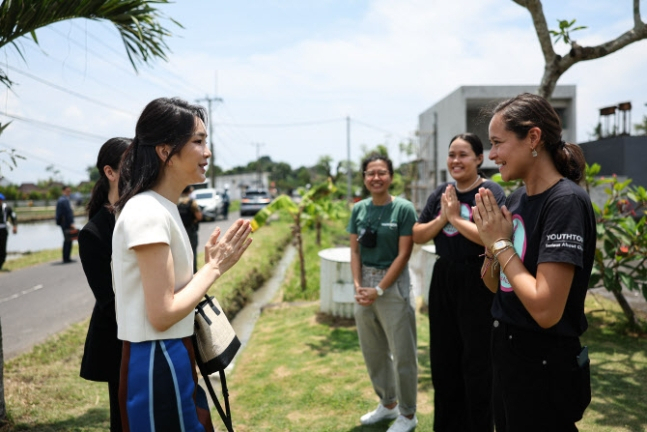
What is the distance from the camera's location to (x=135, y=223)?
1.72 m

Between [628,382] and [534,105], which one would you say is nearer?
[534,105]

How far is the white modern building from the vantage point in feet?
73.0

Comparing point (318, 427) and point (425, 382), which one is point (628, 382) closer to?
point (425, 382)

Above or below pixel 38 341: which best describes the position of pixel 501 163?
above

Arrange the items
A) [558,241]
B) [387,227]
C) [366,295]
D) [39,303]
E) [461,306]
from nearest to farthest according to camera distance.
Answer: [558,241] → [461,306] → [366,295] → [387,227] → [39,303]

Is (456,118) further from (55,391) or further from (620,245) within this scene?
(55,391)

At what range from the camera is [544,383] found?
197cm

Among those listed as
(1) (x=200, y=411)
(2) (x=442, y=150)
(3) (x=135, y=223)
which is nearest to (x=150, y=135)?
(3) (x=135, y=223)

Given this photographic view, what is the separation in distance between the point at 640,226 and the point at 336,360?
12.0ft

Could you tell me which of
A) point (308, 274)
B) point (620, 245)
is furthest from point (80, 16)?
point (308, 274)

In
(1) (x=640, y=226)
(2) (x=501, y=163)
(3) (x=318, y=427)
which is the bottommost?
(3) (x=318, y=427)

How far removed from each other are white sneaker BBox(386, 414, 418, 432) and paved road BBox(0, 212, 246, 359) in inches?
179

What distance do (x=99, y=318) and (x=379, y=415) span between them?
7.64 ft

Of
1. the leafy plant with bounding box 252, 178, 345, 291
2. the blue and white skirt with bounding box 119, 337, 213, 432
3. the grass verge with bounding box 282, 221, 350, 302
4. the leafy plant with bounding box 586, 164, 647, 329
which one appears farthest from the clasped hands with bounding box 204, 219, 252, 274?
the grass verge with bounding box 282, 221, 350, 302
